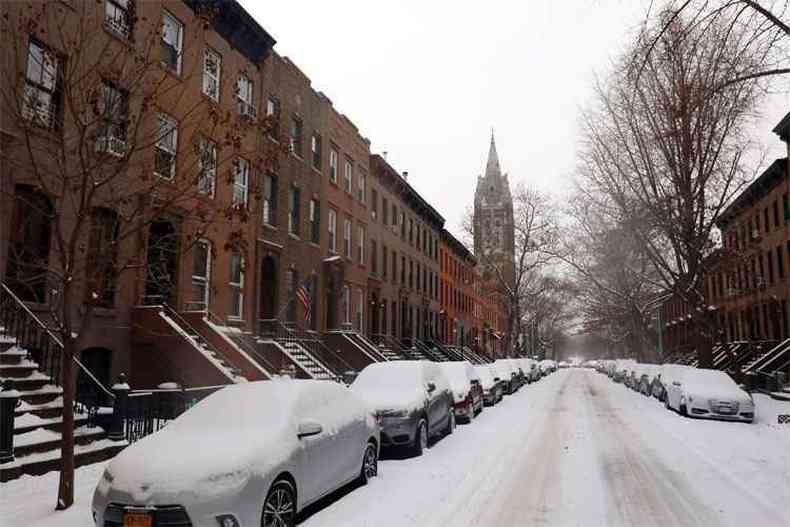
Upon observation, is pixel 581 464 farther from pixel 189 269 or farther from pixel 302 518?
pixel 189 269

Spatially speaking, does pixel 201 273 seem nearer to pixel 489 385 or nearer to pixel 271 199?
pixel 271 199

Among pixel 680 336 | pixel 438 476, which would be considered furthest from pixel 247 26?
pixel 680 336

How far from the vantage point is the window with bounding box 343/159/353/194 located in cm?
3026

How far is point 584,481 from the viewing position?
9031 mm

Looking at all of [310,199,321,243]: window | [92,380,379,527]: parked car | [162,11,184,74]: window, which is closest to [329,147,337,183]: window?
[310,199,321,243]: window

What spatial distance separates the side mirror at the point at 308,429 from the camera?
7.02 m

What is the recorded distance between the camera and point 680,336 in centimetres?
6238

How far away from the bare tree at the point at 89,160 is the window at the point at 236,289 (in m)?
1.12

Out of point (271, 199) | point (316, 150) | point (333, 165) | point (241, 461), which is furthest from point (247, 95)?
point (241, 461)

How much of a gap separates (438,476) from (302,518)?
2.84 meters

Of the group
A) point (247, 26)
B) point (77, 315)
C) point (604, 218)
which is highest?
point (247, 26)

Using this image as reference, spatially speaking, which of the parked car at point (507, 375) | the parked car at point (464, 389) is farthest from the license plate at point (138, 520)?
the parked car at point (507, 375)

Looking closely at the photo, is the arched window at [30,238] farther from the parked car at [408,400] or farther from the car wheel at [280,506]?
→ the car wheel at [280,506]

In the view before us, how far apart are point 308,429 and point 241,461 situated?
1.14 metres
